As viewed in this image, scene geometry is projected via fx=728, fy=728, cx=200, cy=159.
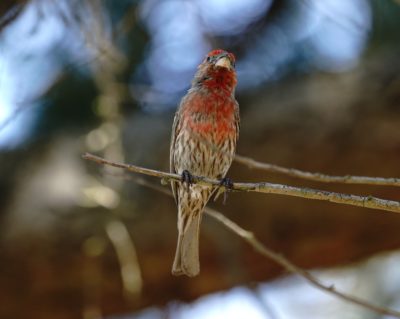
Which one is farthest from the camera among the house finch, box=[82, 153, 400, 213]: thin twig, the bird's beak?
the house finch

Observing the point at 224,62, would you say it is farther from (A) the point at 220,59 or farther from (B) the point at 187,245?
(B) the point at 187,245

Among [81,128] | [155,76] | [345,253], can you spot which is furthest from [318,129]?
[81,128]

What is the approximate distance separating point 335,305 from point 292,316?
16.1 inches

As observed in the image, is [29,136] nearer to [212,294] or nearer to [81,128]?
[81,128]

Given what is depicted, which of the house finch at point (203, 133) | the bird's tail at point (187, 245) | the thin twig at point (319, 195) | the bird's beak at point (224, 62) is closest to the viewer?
the thin twig at point (319, 195)

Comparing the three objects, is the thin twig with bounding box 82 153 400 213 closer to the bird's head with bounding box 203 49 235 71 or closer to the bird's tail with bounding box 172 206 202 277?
the bird's tail with bounding box 172 206 202 277

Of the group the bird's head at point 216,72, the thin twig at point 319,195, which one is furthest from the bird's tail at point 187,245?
the thin twig at point 319,195

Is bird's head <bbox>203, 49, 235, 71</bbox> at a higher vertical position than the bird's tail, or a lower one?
higher

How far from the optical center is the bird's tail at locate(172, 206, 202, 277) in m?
4.54

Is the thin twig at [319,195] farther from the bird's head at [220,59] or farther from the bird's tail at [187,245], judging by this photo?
the bird's head at [220,59]

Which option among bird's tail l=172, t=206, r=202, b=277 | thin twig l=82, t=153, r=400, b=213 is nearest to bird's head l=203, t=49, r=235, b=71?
bird's tail l=172, t=206, r=202, b=277

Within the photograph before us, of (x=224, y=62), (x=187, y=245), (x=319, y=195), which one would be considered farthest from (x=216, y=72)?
(x=319, y=195)

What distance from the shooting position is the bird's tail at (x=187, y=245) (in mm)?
4535

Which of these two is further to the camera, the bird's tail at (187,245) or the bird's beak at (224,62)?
the bird's beak at (224,62)
